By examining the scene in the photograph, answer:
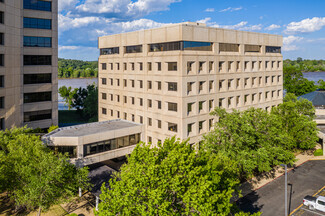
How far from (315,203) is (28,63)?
5256 centimetres

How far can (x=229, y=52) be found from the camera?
50156 mm

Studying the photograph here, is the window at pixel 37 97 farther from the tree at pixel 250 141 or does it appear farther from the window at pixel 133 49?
the tree at pixel 250 141

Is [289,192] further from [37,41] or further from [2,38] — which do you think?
[2,38]

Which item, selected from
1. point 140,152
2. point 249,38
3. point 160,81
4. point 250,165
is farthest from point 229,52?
point 140,152

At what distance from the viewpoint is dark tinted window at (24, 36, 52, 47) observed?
1949 inches

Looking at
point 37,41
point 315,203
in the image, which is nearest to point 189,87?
point 315,203

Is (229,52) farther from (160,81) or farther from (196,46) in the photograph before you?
(160,81)

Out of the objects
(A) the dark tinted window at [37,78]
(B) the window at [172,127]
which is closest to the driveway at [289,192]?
(B) the window at [172,127]

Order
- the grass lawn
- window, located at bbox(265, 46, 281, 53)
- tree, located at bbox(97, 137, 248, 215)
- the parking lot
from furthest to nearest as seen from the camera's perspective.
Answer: the grass lawn
window, located at bbox(265, 46, 281, 53)
the parking lot
tree, located at bbox(97, 137, 248, 215)

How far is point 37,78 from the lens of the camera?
5081 cm

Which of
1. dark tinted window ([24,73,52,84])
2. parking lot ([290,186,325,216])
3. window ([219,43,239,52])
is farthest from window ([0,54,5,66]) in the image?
parking lot ([290,186,325,216])

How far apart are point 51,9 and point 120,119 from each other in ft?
85.2

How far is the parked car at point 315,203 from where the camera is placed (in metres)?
33.7

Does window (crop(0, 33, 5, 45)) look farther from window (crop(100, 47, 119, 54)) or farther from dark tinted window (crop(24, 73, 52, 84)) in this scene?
window (crop(100, 47, 119, 54))
